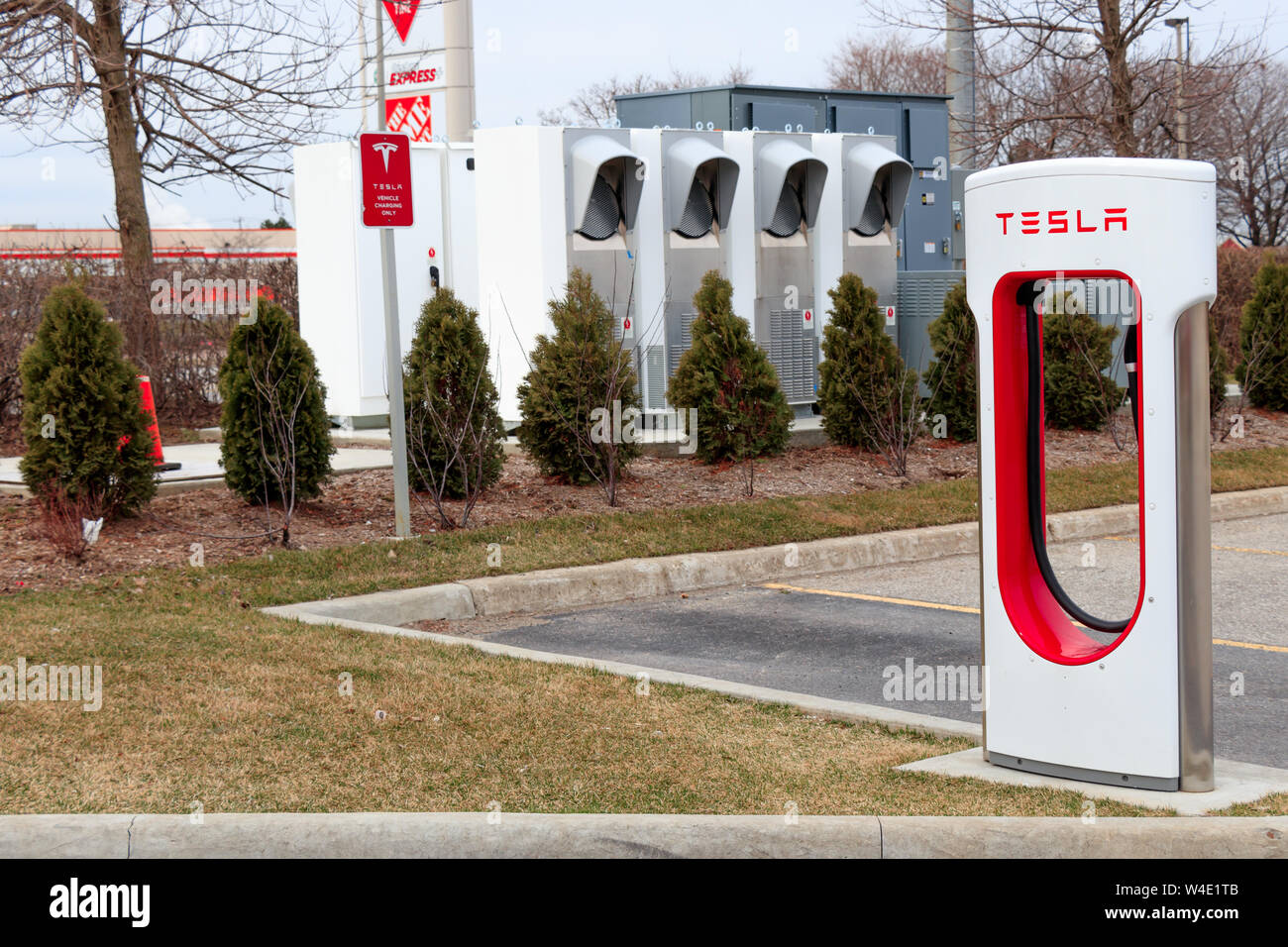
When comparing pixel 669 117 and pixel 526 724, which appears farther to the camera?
pixel 669 117

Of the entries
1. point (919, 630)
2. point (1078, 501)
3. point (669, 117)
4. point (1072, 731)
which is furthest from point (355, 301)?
point (1072, 731)

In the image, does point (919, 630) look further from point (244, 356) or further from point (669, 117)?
point (669, 117)

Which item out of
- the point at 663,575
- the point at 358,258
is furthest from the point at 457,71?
the point at 663,575

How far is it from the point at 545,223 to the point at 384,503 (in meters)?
4.11

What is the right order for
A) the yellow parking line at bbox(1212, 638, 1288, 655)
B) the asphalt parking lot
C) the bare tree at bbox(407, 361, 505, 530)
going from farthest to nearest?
the bare tree at bbox(407, 361, 505, 530) < the yellow parking line at bbox(1212, 638, 1288, 655) < the asphalt parking lot

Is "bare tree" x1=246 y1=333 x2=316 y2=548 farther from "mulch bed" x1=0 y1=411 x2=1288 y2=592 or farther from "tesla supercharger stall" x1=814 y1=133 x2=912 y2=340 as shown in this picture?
"tesla supercharger stall" x1=814 y1=133 x2=912 y2=340

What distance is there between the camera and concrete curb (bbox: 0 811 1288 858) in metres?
4.48

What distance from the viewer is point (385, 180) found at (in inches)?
378

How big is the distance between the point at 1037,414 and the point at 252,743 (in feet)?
10.9

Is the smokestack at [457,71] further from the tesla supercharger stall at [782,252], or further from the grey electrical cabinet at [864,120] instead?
the tesla supercharger stall at [782,252]

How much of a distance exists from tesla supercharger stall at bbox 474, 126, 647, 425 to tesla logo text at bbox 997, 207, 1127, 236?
28.9 feet

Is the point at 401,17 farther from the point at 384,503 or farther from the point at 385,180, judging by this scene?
the point at 385,180

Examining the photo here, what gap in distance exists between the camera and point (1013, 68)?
17109 millimetres

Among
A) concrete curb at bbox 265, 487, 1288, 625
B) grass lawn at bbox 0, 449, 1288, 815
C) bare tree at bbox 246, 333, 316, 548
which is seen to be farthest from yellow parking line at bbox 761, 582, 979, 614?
bare tree at bbox 246, 333, 316, 548
